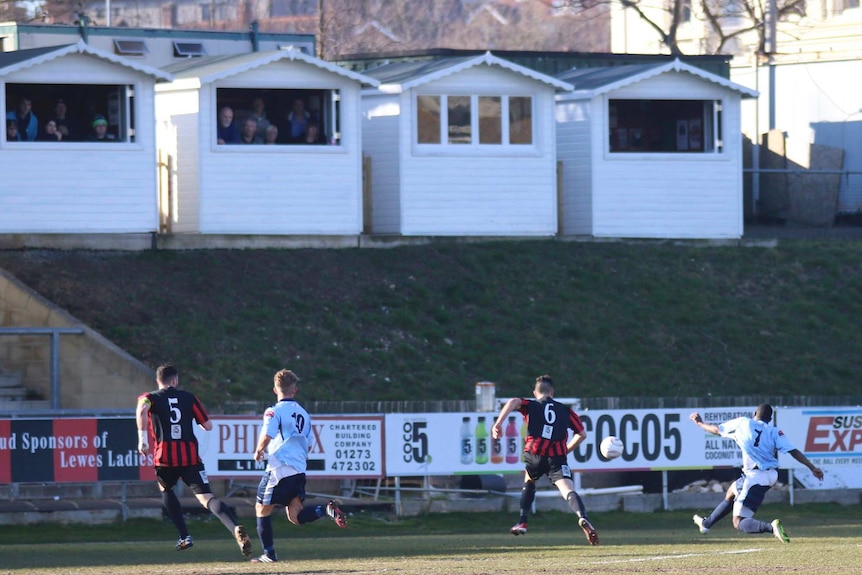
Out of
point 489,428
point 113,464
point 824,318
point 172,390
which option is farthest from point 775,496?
point 172,390

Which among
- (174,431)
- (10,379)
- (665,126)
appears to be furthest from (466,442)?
(665,126)

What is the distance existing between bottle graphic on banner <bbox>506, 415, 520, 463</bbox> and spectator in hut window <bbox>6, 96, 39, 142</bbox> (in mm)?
10777

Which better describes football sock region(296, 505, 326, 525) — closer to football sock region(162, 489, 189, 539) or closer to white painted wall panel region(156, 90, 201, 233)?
football sock region(162, 489, 189, 539)

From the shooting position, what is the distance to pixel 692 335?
27.1 metres

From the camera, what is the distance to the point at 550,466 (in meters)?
16.4

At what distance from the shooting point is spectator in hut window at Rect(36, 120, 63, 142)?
27016 millimetres

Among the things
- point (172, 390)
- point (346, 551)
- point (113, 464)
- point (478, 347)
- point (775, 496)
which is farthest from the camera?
point (478, 347)

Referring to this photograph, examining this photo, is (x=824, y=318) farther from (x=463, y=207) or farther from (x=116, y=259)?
(x=116, y=259)

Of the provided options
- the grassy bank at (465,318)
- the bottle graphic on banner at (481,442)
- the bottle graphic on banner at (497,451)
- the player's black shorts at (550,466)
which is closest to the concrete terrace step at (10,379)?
the grassy bank at (465,318)

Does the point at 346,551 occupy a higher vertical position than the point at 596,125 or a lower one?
lower

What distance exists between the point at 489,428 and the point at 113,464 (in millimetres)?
5044

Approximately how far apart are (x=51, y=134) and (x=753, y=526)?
15930 millimetres

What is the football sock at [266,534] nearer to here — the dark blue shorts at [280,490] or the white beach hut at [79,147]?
the dark blue shorts at [280,490]

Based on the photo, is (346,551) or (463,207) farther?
(463,207)
